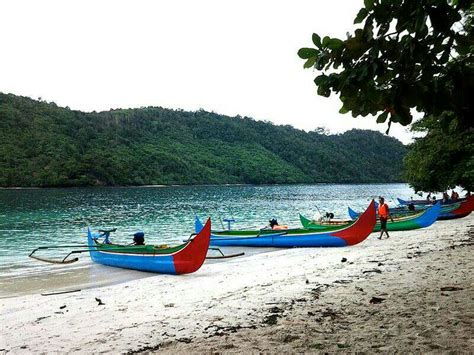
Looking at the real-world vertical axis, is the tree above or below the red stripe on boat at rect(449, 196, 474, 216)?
above

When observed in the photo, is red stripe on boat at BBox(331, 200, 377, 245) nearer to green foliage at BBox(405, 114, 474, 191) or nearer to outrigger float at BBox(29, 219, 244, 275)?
outrigger float at BBox(29, 219, 244, 275)

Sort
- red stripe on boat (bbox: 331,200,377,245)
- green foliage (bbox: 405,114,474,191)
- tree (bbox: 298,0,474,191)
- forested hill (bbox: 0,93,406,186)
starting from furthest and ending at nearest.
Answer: forested hill (bbox: 0,93,406,186), green foliage (bbox: 405,114,474,191), red stripe on boat (bbox: 331,200,377,245), tree (bbox: 298,0,474,191)

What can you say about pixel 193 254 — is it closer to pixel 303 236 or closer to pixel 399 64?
pixel 303 236

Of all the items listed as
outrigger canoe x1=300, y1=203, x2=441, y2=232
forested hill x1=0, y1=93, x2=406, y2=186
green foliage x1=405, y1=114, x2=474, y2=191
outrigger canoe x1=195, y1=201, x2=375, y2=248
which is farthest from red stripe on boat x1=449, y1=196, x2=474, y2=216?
forested hill x1=0, y1=93, x2=406, y2=186

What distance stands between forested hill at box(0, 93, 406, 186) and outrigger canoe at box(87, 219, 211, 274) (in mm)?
67080

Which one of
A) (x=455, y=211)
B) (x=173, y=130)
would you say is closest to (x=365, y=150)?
(x=173, y=130)

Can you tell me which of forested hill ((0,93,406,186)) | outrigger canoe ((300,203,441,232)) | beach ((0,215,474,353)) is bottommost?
beach ((0,215,474,353))

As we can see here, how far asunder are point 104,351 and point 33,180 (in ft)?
246

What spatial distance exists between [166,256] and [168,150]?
318 ft

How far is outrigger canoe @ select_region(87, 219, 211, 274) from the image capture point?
10.2 m

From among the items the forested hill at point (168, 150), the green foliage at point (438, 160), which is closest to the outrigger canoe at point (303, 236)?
the green foliage at point (438, 160)

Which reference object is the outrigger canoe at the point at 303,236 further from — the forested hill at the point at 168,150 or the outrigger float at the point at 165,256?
the forested hill at the point at 168,150

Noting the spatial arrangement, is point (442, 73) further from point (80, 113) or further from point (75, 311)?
point (80, 113)

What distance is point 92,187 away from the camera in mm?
82438
